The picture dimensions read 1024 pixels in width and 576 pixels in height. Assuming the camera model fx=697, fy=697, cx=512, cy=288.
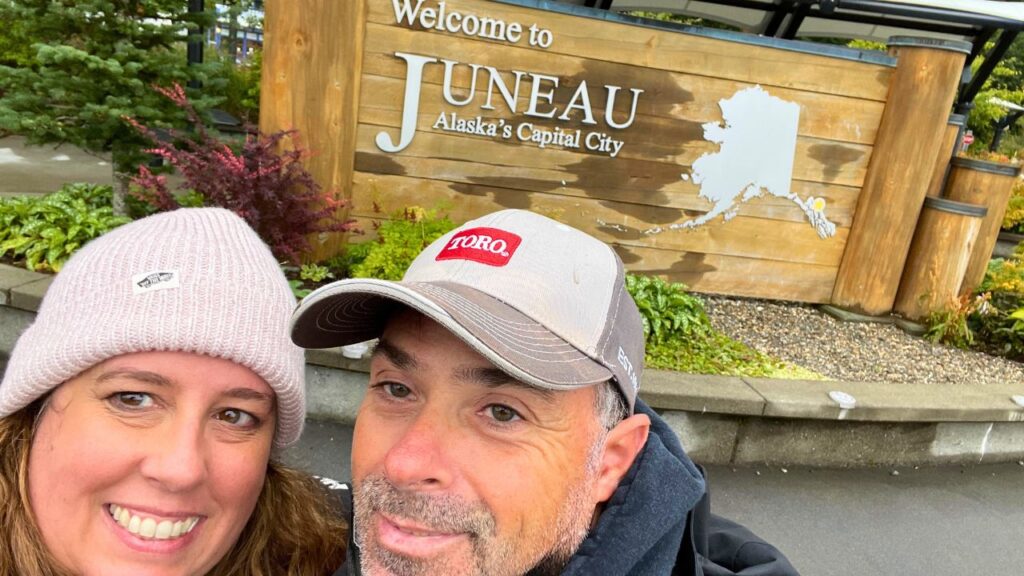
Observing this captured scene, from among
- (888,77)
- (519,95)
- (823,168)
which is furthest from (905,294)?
(519,95)

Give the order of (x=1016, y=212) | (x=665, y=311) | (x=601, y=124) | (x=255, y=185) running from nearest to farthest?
(x=255, y=185)
(x=665, y=311)
(x=601, y=124)
(x=1016, y=212)

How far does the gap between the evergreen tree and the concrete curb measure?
105 cm

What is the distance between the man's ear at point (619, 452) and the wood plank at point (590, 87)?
3714 millimetres

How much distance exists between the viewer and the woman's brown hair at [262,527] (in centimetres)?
143

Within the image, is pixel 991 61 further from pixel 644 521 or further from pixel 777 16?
pixel 644 521

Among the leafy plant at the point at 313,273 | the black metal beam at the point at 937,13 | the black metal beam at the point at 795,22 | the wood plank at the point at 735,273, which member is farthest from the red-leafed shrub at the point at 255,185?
the black metal beam at the point at 795,22

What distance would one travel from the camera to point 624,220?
17.6 ft

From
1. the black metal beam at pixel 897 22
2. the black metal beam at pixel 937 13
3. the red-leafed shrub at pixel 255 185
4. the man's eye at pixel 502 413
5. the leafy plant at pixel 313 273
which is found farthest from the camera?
the black metal beam at pixel 897 22

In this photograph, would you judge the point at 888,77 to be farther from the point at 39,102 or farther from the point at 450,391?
the point at 39,102

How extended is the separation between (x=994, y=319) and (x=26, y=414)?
657 centimetres

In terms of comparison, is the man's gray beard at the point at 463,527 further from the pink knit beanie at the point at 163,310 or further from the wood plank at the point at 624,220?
the wood plank at the point at 624,220

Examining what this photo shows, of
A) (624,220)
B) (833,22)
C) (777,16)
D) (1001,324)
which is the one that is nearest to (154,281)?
(624,220)

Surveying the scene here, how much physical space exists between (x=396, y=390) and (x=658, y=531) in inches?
22.8

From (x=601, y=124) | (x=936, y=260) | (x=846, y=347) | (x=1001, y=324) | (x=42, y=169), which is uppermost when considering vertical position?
(x=601, y=124)
